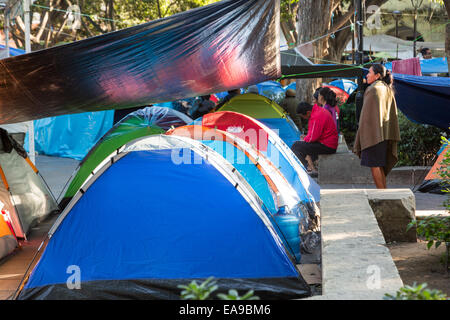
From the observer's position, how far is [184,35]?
20.0 ft


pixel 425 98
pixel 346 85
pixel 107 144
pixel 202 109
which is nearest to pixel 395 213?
pixel 425 98

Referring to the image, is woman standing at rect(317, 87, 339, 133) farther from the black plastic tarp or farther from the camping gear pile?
the black plastic tarp

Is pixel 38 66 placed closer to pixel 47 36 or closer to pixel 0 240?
pixel 0 240

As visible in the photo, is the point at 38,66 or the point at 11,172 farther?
the point at 11,172

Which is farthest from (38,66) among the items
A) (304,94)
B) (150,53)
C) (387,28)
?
(387,28)

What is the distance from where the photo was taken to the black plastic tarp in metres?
5.88

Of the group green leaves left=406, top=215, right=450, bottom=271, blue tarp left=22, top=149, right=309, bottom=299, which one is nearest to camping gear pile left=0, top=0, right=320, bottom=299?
blue tarp left=22, top=149, right=309, bottom=299

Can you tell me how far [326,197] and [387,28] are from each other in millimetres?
34059

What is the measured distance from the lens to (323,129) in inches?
398

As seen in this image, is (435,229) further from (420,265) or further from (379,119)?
(379,119)

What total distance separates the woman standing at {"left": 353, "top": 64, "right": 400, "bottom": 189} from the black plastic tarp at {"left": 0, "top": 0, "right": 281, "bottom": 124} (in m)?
1.49

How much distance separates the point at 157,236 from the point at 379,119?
3623mm

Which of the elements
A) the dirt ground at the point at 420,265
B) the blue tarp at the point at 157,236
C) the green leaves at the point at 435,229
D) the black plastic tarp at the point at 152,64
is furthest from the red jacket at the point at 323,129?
the green leaves at the point at 435,229

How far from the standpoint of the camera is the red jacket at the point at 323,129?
9.99 meters
